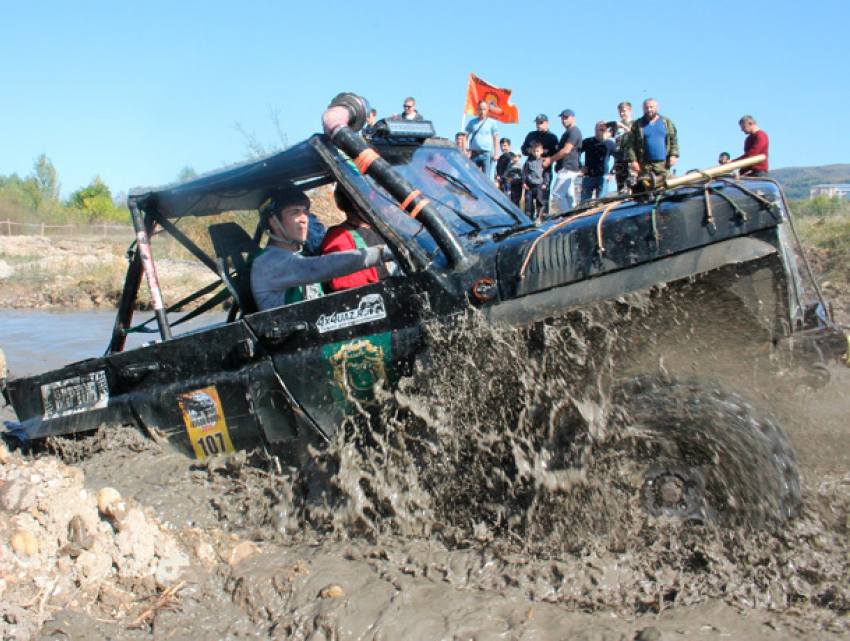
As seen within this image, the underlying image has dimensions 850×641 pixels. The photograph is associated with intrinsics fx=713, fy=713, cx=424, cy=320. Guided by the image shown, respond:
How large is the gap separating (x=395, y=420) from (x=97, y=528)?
4.17 feet

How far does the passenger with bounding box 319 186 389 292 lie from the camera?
3.63m

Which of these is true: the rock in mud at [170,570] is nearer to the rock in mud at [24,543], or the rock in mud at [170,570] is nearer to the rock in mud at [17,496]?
the rock in mud at [24,543]

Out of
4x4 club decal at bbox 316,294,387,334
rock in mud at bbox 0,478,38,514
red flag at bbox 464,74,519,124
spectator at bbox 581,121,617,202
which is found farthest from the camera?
red flag at bbox 464,74,519,124

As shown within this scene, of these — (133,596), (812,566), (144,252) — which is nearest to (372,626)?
(133,596)

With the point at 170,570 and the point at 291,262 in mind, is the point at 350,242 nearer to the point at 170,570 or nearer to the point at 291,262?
the point at 291,262

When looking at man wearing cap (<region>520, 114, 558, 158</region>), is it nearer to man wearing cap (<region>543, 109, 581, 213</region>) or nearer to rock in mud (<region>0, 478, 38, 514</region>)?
man wearing cap (<region>543, 109, 581, 213</region>)

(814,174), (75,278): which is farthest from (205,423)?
(814,174)

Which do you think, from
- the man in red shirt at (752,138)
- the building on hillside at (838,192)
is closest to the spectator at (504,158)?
the man in red shirt at (752,138)

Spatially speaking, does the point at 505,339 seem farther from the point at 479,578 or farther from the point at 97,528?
the point at 97,528

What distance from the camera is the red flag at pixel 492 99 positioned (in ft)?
31.7

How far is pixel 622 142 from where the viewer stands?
26.3 feet

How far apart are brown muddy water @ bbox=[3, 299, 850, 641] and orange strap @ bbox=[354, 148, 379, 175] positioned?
0.78m

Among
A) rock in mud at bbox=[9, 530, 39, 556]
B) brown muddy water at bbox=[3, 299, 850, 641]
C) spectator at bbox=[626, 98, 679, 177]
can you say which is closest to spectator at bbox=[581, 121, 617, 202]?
spectator at bbox=[626, 98, 679, 177]

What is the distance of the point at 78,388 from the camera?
13.8 feet
